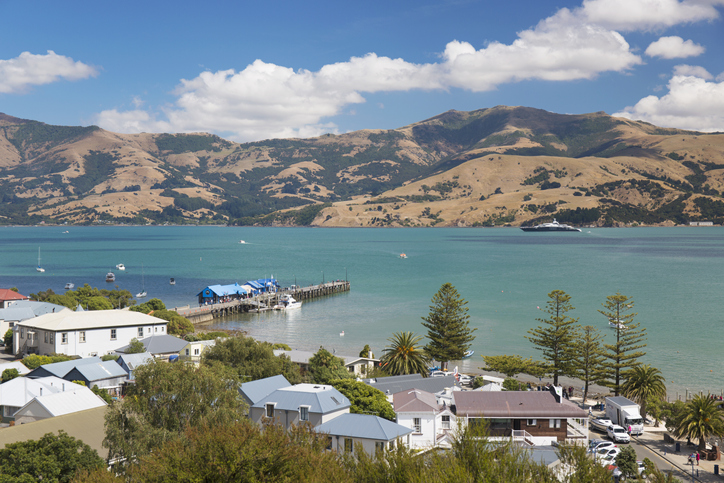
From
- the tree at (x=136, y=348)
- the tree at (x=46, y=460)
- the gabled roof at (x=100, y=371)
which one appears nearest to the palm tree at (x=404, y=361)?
the tree at (x=136, y=348)

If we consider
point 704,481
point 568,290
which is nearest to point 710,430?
point 704,481

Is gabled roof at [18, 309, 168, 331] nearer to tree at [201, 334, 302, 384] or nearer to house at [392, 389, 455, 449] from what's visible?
tree at [201, 334, 302, 384]

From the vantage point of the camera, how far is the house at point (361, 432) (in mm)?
24250

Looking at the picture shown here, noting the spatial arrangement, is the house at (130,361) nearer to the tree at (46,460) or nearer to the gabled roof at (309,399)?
the gabled roof at (309,399)

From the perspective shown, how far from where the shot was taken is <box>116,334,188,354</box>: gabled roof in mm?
42412

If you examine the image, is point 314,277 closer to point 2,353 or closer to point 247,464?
point 2,353

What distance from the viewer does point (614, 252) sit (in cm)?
17425

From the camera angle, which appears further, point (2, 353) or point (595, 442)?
point (2, 353)

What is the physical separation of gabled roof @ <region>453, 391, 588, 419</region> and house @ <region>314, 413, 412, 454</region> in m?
5.34

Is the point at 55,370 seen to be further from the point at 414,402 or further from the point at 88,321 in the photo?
the point at 414,402

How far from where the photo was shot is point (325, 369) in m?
37.0

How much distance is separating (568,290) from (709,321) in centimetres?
2891

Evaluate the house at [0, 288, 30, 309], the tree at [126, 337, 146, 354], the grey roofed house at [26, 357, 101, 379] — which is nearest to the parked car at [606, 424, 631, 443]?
the tree at [126, 337, 146, 354]

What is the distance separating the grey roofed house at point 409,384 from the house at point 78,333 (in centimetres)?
2172
